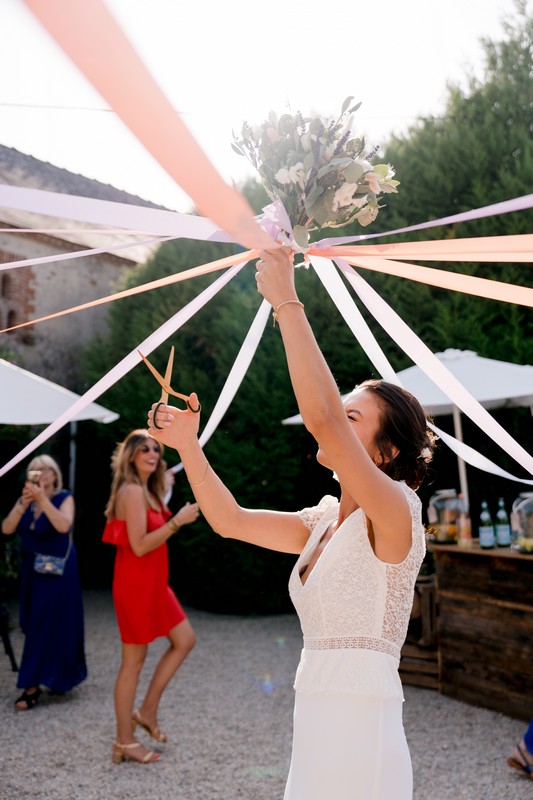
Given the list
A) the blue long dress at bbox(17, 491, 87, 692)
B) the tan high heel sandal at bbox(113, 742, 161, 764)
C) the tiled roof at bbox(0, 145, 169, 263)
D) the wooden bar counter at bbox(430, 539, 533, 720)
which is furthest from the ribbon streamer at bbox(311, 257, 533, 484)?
the tiled roof at bbox(0, 145, 169, 263)

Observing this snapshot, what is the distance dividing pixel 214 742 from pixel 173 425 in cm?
367

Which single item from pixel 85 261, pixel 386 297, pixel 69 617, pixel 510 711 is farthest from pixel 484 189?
pixel 85 261

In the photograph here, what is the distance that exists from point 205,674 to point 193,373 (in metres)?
4.44

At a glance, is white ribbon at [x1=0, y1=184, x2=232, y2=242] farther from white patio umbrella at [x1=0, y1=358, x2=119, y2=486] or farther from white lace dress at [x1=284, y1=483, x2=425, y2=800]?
white patio umbrella at [x1=0, y1=358, x2=119, y2=486]

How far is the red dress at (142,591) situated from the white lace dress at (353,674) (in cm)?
274

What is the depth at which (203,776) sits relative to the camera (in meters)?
4.29

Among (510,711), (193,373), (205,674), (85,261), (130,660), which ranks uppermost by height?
(85,261)

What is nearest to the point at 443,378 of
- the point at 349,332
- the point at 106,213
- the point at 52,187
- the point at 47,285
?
the point at 106,213

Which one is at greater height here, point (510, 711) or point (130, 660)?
point (130, 660)

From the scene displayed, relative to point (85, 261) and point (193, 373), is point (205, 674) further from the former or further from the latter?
point (85, 261)

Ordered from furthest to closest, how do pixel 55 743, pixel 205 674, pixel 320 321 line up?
pixel 320 321, pixel 205 674, pixel 55 743

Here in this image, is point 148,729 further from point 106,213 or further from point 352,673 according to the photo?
point 106,213

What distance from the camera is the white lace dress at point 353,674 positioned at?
1795 mm

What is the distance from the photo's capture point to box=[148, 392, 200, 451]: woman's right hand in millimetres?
1896
